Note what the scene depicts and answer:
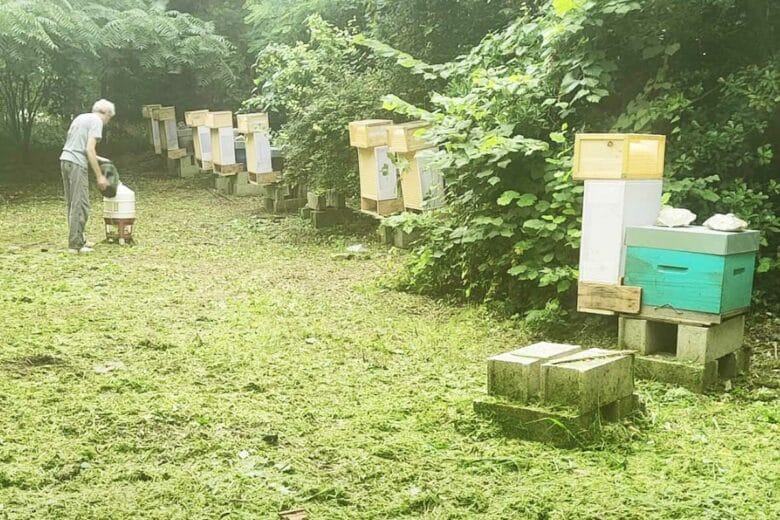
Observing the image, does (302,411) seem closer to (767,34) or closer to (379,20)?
(767,34)

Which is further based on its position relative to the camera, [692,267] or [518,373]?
[692,267]

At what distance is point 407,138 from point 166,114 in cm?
927

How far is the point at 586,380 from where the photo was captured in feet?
12.9

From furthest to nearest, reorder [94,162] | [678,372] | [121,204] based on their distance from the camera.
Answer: [121,204]
[94,162]
[678,372]

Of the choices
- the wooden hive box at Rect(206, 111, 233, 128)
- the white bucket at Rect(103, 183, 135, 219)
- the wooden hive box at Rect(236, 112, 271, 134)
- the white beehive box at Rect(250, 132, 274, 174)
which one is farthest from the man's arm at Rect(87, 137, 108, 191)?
the wooden hive box at Rect(206, 111, 233, 128)

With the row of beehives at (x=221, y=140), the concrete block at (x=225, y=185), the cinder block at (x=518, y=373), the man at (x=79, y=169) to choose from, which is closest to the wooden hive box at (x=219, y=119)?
the row of beehives at (x=221, y=140)

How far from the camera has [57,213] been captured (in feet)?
41.2

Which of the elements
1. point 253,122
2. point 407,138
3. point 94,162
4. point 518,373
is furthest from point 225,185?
point 518,373

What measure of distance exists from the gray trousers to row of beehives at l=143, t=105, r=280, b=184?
2828 mm

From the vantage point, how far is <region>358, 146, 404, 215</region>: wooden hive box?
875 cm

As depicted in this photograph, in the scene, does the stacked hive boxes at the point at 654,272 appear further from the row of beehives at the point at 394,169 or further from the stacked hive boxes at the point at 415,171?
the stacked hive boxes at the point at 415,171

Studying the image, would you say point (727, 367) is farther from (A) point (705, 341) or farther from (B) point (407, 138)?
(B) point (407, 138)

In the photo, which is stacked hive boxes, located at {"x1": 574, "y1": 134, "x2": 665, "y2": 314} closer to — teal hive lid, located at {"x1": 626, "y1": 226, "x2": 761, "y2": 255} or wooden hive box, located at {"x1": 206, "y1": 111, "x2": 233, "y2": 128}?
teal hive lid, located at {"x1": 626, "y1": 226, "x2": 761, "y2": 255}

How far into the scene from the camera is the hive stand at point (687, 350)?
4.78 metres
